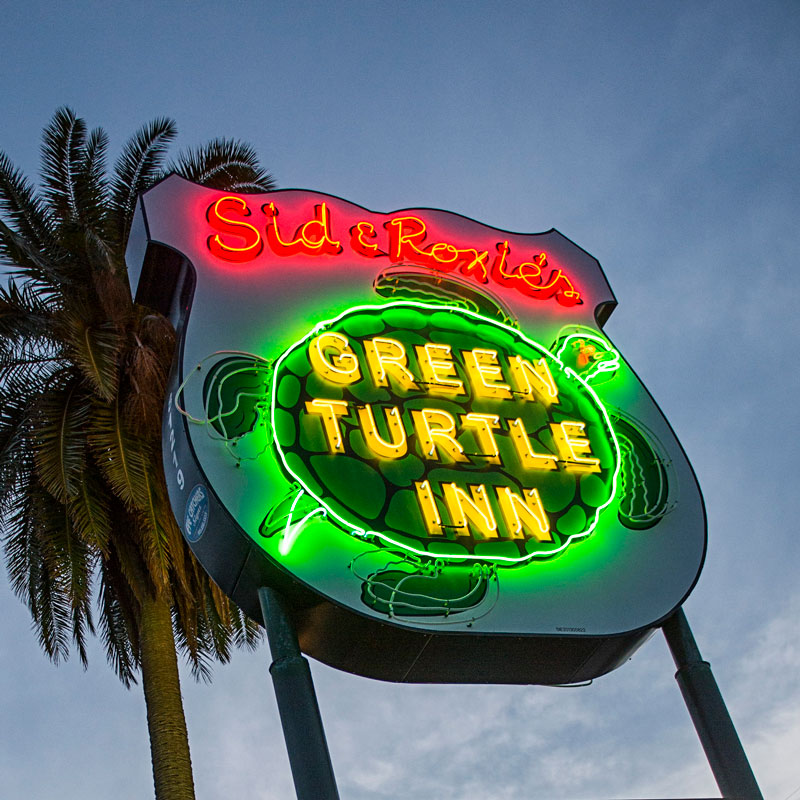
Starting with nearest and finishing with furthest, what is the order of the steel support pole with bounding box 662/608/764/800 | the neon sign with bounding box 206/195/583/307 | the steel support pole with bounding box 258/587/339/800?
the steel support pole with bounding box 258/587/339/800, the steel support pole with bounding box 662/608/764/800, the neon sign with bounding box 206/195/583/307

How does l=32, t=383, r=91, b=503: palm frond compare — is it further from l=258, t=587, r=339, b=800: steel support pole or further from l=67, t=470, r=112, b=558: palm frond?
l=258, t=587, r=339, b=800: steel support pole

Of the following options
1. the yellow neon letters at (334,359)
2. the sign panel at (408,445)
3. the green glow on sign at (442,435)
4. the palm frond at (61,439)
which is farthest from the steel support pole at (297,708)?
the palm frond at (61,439)

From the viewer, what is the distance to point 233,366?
7.99 meters

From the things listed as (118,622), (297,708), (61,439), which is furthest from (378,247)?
(118,622)


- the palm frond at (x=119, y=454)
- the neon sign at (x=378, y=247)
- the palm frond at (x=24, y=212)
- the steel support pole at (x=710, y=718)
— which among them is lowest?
the steel support pole at (x=710, y=718)

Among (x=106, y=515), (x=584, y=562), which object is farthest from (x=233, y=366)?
(x=106, y=515)

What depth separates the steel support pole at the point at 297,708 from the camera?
630 centimetres

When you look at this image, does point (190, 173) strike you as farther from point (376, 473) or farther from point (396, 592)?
point (396, 592)

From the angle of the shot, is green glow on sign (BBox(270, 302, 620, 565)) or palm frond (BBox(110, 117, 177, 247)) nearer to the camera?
green glow on sign (BBox(270, 302, 620, 565))

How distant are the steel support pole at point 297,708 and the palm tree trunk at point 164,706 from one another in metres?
6.56

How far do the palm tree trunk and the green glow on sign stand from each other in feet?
22.3

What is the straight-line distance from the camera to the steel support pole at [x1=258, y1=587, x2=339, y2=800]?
6301 mm

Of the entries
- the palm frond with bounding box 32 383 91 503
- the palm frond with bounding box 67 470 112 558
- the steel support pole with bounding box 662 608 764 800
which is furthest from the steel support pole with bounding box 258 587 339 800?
the palm frond with bounding box 67 470 112 558

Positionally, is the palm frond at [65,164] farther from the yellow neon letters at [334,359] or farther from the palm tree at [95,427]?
the yellow neon letters at [334,359]
